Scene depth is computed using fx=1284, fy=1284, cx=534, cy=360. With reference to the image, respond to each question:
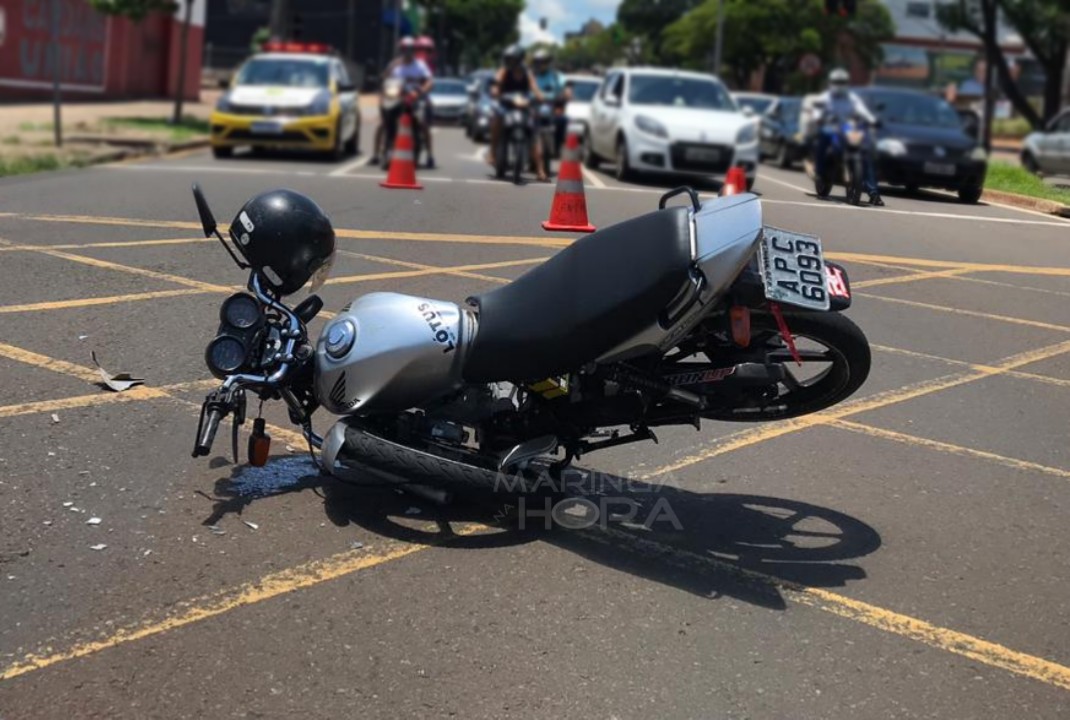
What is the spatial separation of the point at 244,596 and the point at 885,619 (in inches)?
79.9

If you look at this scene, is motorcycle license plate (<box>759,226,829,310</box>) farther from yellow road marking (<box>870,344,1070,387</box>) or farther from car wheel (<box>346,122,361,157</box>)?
car wheel (<box>346,122,361,157</box>)

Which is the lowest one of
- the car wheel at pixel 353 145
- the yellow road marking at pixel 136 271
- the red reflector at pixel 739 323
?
the yellow road marking at pixel 136 271

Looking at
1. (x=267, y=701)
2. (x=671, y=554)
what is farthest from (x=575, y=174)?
(x=267, y=701)

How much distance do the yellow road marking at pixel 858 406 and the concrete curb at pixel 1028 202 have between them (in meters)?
8.06

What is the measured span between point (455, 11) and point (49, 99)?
6940 centimetres

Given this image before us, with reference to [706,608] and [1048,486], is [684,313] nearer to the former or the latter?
[706,608]

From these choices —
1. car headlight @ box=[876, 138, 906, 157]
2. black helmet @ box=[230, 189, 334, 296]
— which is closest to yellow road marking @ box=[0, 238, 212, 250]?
black helmet @ box=[230, 189, 334, 296]

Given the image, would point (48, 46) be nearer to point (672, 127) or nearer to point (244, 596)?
point (672, 127)

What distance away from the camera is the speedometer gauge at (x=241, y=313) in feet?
15.7

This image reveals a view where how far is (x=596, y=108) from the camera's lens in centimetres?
1970

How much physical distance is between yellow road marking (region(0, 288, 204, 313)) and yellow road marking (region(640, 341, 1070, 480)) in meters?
3.93

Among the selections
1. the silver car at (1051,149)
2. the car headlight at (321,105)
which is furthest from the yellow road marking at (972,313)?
the silver car at (1051,149)

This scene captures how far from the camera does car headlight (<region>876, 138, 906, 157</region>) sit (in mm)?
17219

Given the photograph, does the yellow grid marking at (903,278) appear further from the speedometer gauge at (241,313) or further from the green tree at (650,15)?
the green tree at (650,15)
